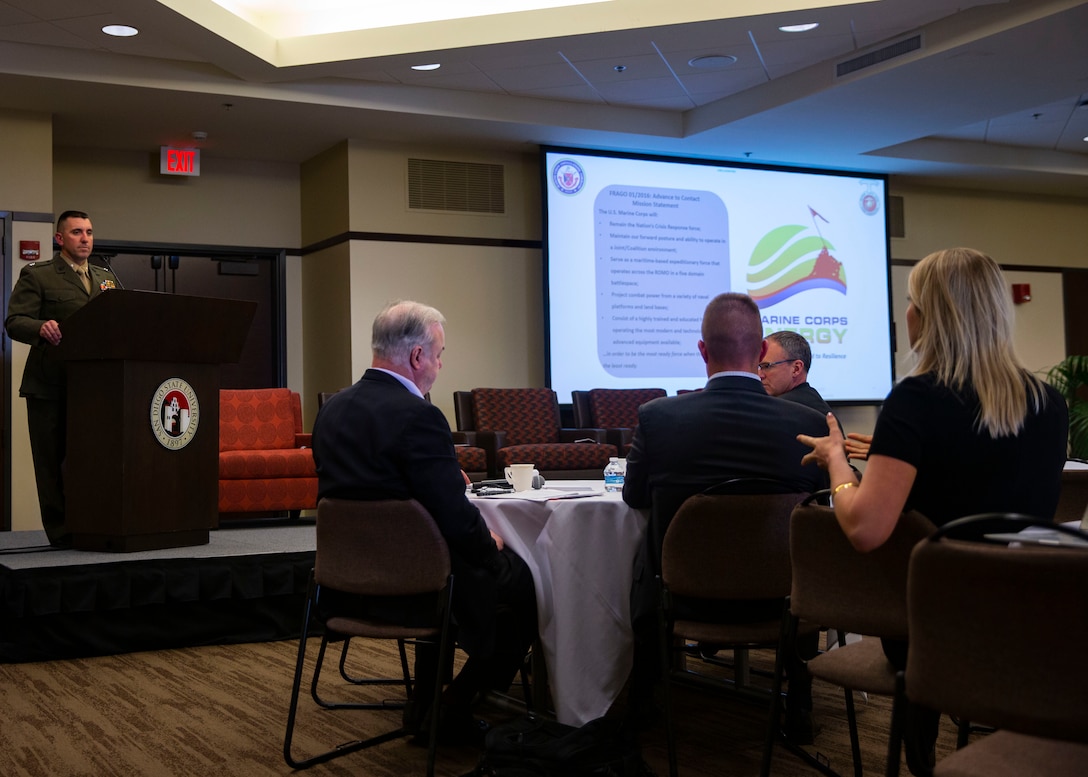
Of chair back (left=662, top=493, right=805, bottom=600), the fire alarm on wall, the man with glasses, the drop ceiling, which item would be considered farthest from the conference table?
the fire alarm on wall

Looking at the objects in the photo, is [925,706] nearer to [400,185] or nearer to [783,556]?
[783,556]

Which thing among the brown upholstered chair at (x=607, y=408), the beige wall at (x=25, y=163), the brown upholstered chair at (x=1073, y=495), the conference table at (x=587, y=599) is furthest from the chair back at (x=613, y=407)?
the conference table at (x=587, y=599)

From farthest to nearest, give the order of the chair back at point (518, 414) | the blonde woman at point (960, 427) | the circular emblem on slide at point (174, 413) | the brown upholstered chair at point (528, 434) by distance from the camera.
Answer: the chair back at point (518, 414)
the brown upholstered chair at point (528, 434)
the circular emblem on slide at point (174, 413)
the blonde woman at point (960, 427)

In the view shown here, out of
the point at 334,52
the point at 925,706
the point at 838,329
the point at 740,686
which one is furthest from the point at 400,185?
the point at 925,706

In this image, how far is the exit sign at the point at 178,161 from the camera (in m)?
8.64

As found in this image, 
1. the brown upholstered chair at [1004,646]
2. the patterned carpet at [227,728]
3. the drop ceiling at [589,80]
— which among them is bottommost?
the patterned carpet at [227,728]

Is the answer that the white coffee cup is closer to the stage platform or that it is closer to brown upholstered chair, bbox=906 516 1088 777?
the stage platform

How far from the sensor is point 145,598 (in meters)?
4.40

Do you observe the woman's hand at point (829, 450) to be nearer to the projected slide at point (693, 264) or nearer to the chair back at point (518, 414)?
the chair back at point (518, 414)

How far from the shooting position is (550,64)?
24.0 feet

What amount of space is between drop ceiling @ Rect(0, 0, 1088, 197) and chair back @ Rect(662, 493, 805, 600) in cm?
459

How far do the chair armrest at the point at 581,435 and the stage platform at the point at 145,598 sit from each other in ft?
11.2

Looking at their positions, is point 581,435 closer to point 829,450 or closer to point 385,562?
point 385,562

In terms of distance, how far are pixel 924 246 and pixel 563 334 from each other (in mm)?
4200
